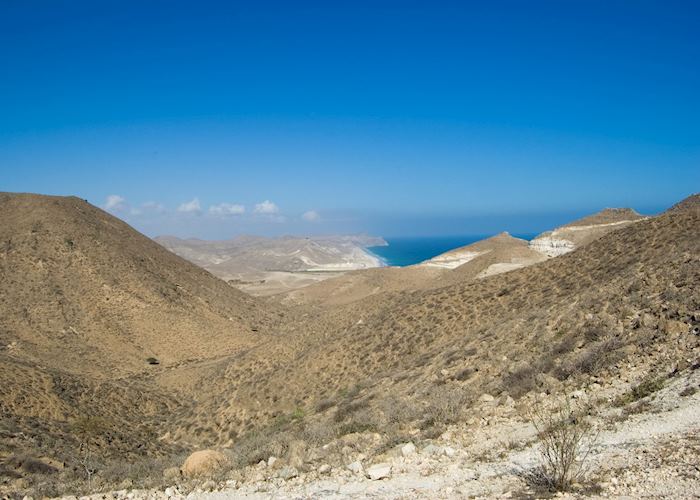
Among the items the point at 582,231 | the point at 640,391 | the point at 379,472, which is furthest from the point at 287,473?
the point at 582,231

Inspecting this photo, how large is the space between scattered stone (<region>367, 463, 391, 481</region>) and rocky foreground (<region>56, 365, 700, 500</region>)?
17mm

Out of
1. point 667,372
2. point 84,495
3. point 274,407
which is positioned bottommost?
point 274,407

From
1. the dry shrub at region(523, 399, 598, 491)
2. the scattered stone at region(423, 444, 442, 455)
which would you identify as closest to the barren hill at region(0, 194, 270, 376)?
the scattered stone at region(423, 444, 442, 455)

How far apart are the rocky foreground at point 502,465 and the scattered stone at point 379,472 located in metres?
0.02

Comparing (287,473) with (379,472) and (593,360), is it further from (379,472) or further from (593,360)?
(593,360)

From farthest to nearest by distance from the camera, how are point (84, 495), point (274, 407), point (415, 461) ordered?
point (274, 407) < point (84, 495) < point (415, 461)

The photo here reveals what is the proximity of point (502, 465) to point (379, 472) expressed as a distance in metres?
1.88

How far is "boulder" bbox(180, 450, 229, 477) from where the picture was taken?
917cm

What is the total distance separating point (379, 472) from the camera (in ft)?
24.6

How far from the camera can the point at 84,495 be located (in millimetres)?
8422

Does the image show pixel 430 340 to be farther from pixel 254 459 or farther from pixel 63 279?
pixel 63 279

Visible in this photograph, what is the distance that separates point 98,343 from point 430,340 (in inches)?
994

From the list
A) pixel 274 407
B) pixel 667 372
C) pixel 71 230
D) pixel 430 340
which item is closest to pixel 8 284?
pixel 71 230

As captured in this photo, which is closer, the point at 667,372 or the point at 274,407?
the point at 667,372
